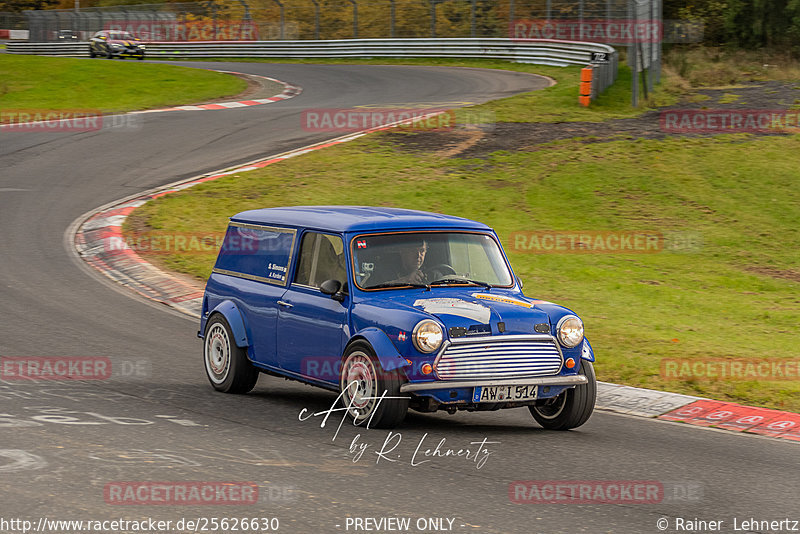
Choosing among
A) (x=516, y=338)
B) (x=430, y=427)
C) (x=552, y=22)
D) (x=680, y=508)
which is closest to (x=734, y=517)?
(x=680, y=508)

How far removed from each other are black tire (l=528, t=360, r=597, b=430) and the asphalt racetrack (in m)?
0.12

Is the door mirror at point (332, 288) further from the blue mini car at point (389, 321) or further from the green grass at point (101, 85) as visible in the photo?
the green grass at point (101, 85)

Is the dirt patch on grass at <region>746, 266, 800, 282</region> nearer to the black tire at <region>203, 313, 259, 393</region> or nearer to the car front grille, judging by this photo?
the car front grille

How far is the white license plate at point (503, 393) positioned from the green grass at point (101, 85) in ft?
82.6

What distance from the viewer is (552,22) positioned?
143 feet

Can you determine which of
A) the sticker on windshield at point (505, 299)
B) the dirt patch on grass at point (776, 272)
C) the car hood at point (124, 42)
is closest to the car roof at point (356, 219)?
the sticker on windshield at point (505, 299)

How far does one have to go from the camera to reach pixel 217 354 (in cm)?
967

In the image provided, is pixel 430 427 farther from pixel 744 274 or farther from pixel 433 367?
pixel 744 274

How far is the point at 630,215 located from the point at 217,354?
11651 mm

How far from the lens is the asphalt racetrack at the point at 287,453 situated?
5902 mm

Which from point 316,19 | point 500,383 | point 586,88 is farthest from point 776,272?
point 316,19

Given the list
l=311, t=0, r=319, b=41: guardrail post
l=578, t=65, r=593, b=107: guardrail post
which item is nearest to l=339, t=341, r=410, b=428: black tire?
l=578, t=65, r=593, b=107: guardrail post

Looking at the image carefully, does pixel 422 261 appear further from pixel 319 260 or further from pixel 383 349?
pixel 383 349

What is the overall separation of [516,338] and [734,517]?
7.45 feet
